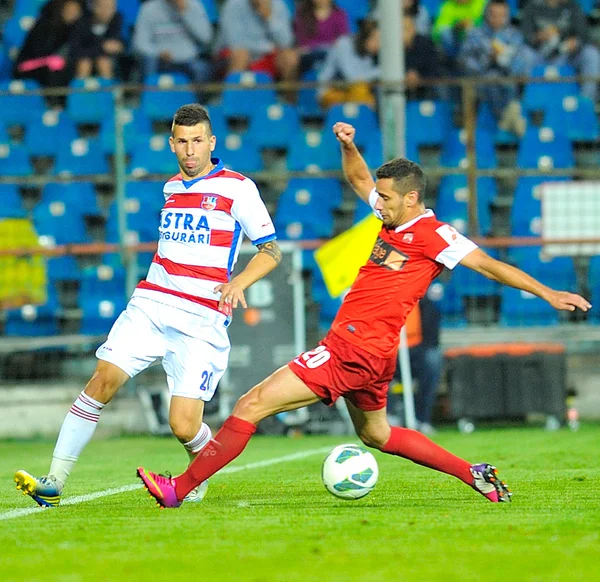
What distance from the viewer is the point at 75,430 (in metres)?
6.72

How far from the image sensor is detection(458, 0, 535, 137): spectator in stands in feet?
51.2

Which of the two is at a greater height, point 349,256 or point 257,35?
point 257,35

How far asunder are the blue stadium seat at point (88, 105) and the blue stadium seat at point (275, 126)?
6.08ft

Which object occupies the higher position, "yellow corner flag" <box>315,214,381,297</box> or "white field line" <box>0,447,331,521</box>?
"yellow corner flag" <box>315,214,381,297</box>

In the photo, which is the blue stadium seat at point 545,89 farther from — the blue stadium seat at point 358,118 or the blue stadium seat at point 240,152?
the blue stadium seat at point 240,152

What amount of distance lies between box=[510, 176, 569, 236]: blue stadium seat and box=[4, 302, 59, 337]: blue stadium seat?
5.56 metres

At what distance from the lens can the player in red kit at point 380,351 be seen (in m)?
6.21

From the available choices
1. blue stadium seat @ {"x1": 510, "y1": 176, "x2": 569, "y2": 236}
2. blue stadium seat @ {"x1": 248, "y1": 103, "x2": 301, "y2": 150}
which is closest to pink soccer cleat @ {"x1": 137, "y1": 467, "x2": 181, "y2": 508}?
blue stadium seat @ {"x1": 510, "y1": 176, "x2": 569, "y2": 236}

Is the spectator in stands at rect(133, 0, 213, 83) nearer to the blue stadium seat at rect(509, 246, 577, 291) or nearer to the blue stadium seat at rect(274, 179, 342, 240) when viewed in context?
the blue stadium seat at rect(274, 179, 342, 240)

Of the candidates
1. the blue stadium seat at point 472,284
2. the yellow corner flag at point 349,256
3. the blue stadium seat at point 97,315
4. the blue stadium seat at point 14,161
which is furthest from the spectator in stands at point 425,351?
the blue stadium seat at point 14,161

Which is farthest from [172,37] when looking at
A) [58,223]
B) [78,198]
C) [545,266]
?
[545,266]

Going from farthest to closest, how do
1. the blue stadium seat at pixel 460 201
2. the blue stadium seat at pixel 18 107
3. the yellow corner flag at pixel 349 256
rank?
1. the blue stadium seat at pixel 18 107
2. the blue stadium seat at pixel 460 201
3. the yellow corner flag at pixel 349 256

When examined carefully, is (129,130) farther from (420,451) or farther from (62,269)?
(420,451)

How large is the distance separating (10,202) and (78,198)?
2.94 feet
